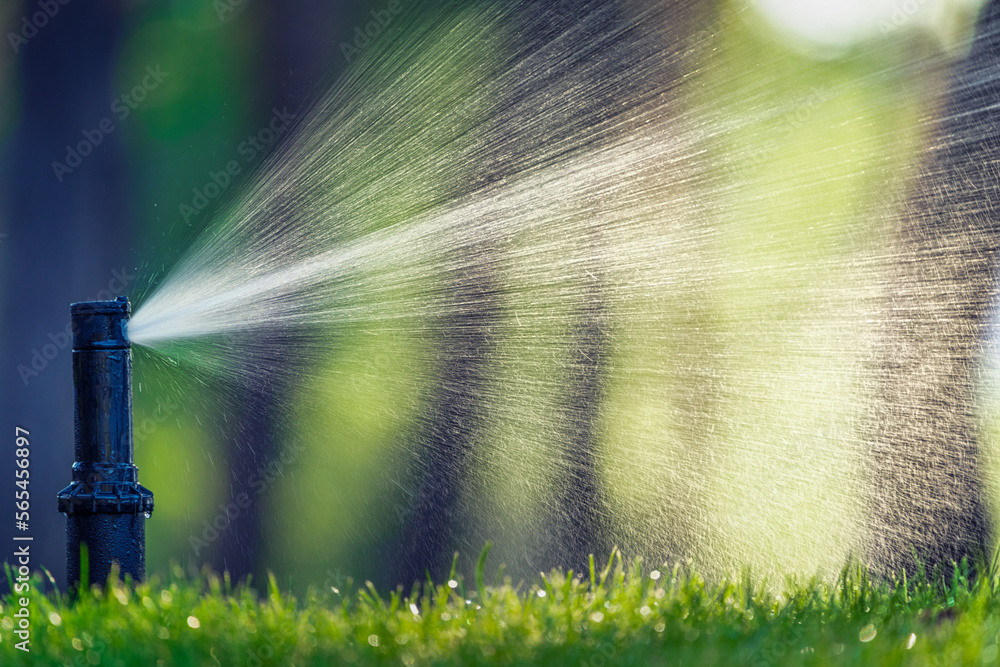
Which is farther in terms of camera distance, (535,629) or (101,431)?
(101,431)

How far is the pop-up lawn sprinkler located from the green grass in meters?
0.15

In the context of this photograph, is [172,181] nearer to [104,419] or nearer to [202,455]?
[202,455]

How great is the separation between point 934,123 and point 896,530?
1.37m

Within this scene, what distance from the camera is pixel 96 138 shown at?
369 centimetres

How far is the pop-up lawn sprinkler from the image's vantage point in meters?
1.85

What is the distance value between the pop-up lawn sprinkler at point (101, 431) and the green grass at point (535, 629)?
0.15 meters

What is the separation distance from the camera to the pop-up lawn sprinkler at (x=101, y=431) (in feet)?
6.08

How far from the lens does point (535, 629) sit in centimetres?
148

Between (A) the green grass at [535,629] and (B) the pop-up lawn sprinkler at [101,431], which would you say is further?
(B) the pop-up lawn sprinkler at [101,431]

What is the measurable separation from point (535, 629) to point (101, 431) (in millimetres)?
1039

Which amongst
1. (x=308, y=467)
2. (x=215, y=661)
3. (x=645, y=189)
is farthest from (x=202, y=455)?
(x=215, y=661)

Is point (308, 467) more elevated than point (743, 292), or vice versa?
point (743, 292)

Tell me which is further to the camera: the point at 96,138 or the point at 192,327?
the point at 96,138

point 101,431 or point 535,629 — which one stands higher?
point 101,431
